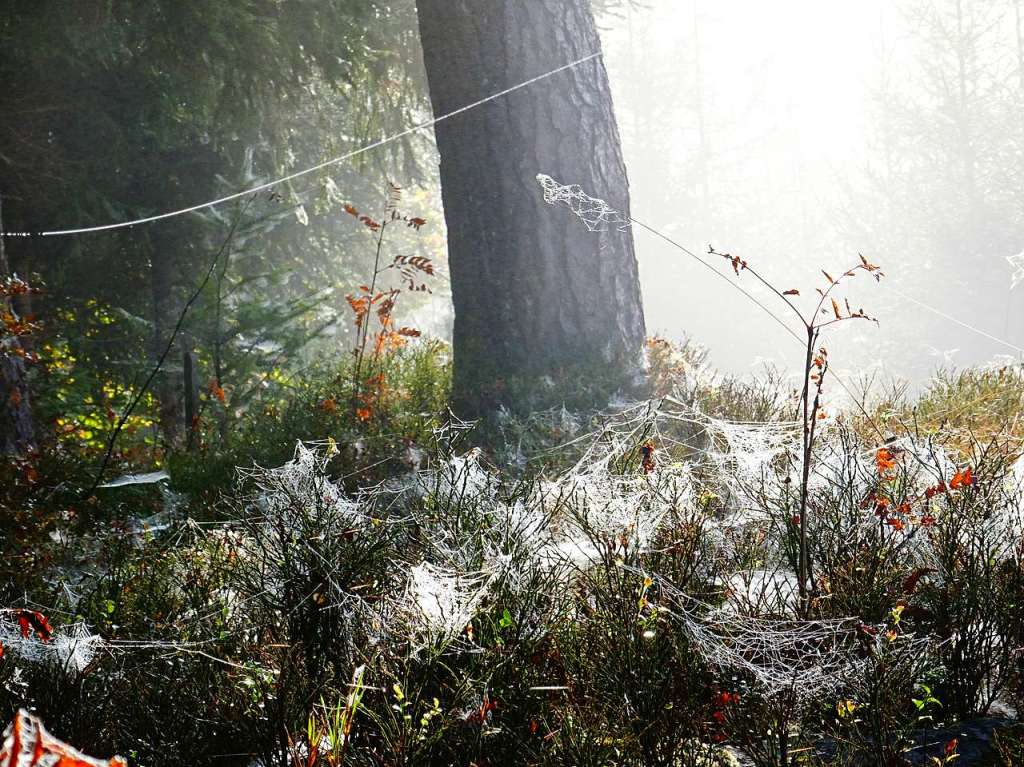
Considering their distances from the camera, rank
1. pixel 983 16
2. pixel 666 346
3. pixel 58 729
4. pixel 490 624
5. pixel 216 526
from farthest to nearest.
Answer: pixel 983 16 → pixel 666 346 → pixel 216 526 → pixel 490 624 → pixel 58 729

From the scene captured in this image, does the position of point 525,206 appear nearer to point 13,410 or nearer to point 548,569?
point 13,410

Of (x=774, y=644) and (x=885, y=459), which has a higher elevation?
(x=885, y=459)

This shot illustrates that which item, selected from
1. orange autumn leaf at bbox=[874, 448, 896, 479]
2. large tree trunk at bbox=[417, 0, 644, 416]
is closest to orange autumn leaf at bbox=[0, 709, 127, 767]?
orange autumn leaf at bbox=[874, 448, 896, 479]

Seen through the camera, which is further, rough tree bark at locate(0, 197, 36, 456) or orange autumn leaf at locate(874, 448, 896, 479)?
rough tree bark at locate(0, 197, 36, 456)

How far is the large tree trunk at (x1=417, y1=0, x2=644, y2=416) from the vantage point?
230 inches

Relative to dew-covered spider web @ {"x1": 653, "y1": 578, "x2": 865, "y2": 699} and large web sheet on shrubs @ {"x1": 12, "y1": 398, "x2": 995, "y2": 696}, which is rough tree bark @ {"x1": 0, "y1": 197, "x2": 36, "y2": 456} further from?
dew-covered spider web @ {"x1": 653, "y1": 578, "x2": 865, "y2": 699}

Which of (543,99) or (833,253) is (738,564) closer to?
(543,99)

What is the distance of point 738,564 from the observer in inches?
100

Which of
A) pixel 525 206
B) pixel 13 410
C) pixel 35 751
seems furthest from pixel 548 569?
pixel 13 410

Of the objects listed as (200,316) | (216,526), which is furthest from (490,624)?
(200,316)

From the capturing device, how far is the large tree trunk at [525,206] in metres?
5.83

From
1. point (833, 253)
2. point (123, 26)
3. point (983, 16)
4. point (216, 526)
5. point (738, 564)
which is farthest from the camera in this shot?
point (833, 253)

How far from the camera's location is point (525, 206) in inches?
229

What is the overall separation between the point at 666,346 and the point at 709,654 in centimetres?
424
